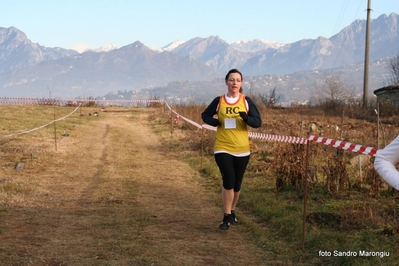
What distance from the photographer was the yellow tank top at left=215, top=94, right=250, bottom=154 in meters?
7.51

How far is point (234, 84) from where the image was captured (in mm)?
7469

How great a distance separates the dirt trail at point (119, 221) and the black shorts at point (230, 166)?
677 mm

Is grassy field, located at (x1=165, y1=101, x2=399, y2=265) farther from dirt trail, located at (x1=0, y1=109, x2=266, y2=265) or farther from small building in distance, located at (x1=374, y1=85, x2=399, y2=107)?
small building in distance, located at (x1=374, y1=85, x2=399, y2=107)

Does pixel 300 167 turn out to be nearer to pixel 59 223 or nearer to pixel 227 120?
pixel 227 120

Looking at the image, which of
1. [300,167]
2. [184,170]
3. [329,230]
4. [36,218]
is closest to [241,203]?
[300,167]

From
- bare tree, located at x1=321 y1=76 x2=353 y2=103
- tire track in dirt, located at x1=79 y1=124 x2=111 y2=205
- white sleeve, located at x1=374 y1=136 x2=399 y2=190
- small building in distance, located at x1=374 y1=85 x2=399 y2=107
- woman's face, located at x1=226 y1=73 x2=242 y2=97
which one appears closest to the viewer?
white sleeve, located at x1=374 y1=136 x2=399 y2=190

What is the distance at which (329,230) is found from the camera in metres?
7.36

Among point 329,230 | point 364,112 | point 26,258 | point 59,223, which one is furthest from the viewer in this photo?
point 364,112

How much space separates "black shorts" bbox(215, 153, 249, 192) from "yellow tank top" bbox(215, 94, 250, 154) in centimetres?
9

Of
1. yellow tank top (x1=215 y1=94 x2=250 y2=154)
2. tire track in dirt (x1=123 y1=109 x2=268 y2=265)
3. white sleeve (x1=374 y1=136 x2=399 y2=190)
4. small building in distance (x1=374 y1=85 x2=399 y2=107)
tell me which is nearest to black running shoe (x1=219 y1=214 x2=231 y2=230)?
tire track in dirt (x1=123 y1=109 x2=268 y2=265)

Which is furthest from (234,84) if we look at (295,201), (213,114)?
(295,201)

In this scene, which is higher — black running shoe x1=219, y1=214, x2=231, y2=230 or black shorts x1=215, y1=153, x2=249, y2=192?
black shorts x1=215, y1=153, x2=249, y2=192

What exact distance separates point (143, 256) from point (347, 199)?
14.1 feet

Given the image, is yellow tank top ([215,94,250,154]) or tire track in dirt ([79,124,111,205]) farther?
tire track in dirt ([79,124,111,205])
